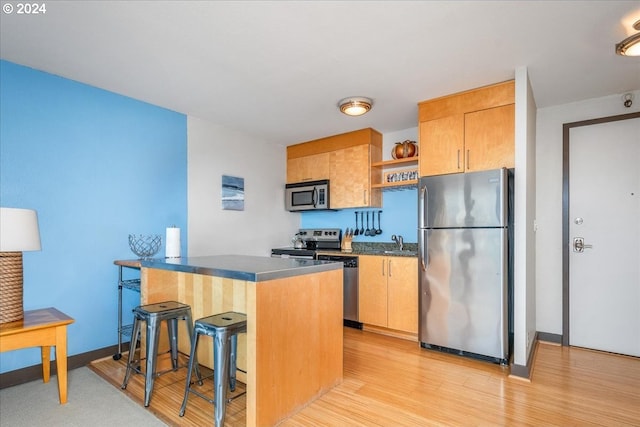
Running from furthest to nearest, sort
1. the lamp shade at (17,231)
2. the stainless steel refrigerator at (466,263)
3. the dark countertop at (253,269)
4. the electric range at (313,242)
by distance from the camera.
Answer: the electric range at (313,242), the stainless steel refrigerator at (466,263), the lamp shade at (17,231), the dark countertop at (253,269)

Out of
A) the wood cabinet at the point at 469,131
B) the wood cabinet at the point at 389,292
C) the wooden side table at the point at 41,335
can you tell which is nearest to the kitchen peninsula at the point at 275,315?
the wooden side table at the point at 41,335

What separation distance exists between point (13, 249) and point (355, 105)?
9.08 feet

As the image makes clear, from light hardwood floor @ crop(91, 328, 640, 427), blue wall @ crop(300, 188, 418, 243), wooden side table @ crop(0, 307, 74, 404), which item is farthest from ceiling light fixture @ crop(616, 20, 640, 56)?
wooden side table @ crop(0, 307, 74, 404)

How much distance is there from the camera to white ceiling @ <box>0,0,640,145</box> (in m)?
1.84

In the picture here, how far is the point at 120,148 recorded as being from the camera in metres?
3.01

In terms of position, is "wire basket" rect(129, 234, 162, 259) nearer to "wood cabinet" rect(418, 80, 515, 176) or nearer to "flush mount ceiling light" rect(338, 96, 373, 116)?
"flush mount ceiling light" rect(338, 96, 373, 116)

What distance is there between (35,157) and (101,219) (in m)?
0.66

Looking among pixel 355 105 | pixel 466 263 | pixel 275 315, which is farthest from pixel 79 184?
pixel 466 263

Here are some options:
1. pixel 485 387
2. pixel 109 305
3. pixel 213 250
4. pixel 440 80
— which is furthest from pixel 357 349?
pixel 440 80

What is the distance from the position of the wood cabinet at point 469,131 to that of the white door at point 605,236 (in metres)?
1.11

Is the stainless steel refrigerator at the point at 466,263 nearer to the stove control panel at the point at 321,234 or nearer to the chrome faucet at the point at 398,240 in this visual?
the chrome faucet at the point at 398,240

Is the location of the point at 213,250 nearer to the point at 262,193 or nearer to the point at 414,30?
the point at 262,193

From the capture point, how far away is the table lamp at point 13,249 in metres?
1.90

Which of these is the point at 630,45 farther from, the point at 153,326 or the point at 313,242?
the point at 313,242
